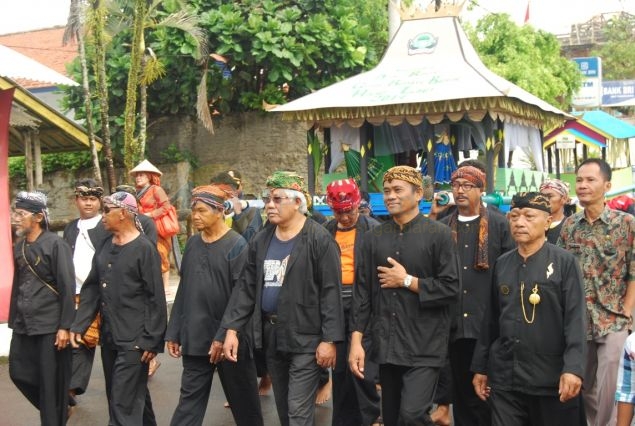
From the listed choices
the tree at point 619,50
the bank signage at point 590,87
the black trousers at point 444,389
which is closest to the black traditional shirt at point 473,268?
A: the black trousers at point 444,389

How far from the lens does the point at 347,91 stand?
1484 cm

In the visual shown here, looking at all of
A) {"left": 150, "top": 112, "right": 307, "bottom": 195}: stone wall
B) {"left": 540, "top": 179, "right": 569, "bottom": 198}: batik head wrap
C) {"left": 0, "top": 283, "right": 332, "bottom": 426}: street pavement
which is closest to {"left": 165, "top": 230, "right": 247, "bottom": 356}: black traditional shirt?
{"left": 0, "top": 283, "right": 332, "bottom": 426}: street pavement

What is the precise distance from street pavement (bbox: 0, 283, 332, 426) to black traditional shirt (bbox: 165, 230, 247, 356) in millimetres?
1554

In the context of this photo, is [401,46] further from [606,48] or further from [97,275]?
[606,48]

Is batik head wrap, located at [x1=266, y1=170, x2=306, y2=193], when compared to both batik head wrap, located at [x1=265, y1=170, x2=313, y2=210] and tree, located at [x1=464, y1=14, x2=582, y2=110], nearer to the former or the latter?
batik head wrap, located at [x1=265, y1=170, x2=313, y2=210]

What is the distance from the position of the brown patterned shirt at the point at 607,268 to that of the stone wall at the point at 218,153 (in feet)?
45.5

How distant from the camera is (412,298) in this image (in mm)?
5555

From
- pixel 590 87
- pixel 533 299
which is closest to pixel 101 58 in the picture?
pixel 533 299

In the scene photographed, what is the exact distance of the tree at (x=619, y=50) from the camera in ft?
141

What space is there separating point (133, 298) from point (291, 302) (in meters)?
1.22

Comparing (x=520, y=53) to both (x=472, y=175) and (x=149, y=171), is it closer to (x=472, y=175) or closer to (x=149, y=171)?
(x=149, y=171)

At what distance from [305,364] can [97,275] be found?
1.74 meters

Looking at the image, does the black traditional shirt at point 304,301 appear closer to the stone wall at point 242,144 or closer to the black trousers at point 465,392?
the black trousers at point 465,392

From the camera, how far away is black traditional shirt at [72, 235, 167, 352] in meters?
6.24
